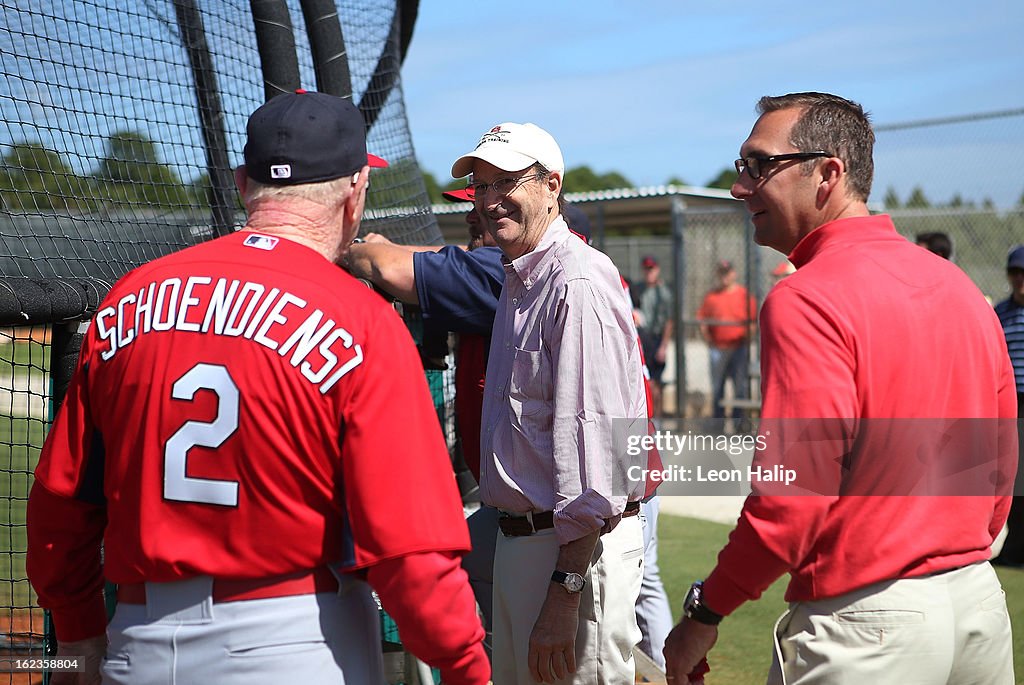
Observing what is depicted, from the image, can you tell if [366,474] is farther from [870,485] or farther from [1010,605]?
[1010,605]

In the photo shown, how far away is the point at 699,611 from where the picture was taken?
215 cm

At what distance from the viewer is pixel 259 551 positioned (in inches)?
73.0

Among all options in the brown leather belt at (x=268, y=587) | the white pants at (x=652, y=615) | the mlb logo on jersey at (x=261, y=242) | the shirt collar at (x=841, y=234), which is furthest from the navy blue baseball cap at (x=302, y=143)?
the white pants at (x=652, y=615)

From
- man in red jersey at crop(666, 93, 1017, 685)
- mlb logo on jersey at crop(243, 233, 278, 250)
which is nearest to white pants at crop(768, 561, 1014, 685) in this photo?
man in red jersey at crop(666, 93, 1017, 685)

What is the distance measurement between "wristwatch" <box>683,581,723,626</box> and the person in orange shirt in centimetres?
953

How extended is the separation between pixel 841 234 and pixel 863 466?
512 millimetres

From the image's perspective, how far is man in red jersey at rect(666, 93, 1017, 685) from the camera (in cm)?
200

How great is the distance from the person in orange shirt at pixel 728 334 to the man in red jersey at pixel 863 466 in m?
9.38

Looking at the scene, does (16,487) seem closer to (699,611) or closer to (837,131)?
(699,611)

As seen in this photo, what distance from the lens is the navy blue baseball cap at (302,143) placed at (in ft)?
6.46

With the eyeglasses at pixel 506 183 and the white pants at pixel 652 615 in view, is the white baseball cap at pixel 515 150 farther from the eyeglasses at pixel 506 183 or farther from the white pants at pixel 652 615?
the white pants at pixel 652 615

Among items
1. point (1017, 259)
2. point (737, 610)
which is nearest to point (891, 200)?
point (1017, 259)

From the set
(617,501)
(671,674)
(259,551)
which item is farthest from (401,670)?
(259,551)

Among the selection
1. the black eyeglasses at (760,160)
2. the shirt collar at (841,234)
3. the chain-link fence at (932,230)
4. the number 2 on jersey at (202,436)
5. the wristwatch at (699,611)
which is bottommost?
the chain-link fence at (932,230)
